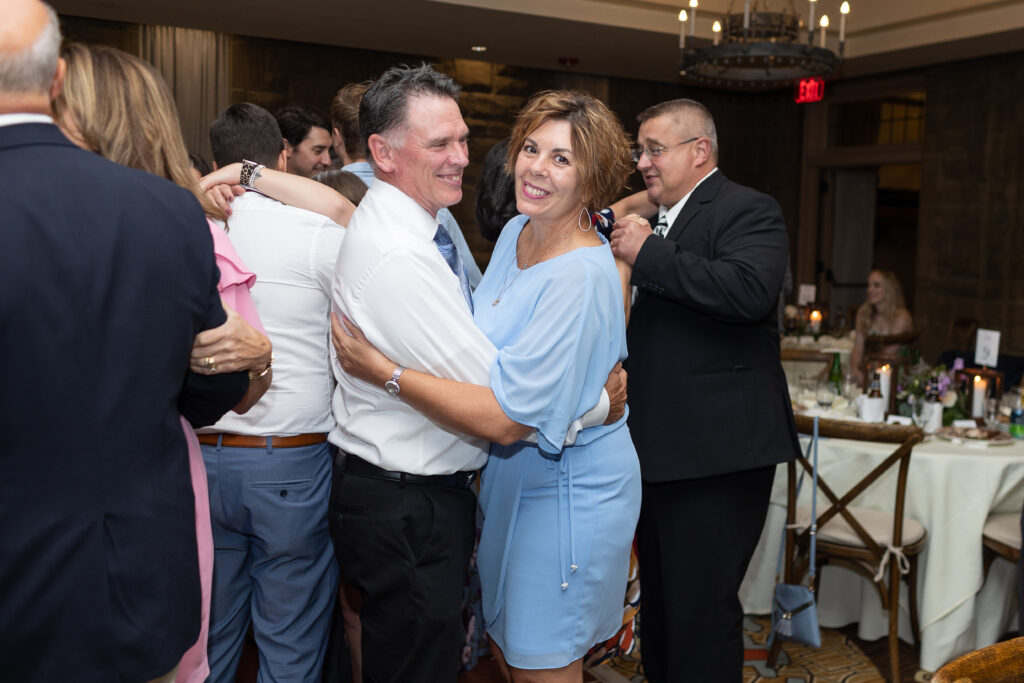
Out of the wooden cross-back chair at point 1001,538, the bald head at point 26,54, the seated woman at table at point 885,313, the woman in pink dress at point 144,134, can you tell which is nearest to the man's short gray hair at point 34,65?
the bald head at point 26,54

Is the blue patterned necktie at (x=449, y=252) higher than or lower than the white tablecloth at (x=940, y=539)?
higher

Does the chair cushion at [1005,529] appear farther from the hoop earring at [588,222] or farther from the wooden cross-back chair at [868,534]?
the hoop earring at [588,222]

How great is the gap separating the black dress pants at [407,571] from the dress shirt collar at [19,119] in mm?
911

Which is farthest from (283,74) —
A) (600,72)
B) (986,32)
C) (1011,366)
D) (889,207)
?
(889,207)

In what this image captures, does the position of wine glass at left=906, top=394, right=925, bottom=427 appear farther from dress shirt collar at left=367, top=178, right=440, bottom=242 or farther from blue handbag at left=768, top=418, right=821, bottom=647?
dress shirt collar at left=367, top=178, right=440, bottom=242

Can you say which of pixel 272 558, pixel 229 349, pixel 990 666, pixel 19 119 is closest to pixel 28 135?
pixel 19 119

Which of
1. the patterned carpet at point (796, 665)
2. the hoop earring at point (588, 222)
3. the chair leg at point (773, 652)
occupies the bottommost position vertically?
the patterned carpet at point (796, 665)

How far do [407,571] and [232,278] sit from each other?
2.16ft

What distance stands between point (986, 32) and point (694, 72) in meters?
3.38

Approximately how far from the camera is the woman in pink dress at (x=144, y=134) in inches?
54.9

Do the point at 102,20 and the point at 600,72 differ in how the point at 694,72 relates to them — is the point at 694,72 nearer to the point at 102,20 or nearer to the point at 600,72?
the point at 600,72

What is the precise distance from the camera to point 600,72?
1048cm

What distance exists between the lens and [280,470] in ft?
7.11

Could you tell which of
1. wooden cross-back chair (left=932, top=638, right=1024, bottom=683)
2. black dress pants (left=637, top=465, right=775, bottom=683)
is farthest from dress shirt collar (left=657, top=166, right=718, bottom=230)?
wooden cross-back chair (left=932, top=638, right=1024, bottom=683)
